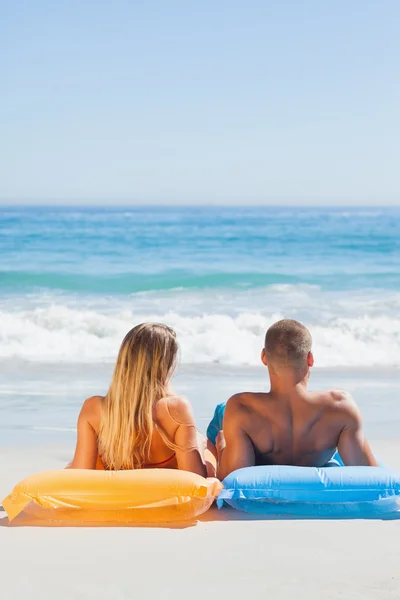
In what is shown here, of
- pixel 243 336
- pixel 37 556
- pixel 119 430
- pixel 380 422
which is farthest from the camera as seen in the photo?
pixel 243 336

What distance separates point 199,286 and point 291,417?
518 inches

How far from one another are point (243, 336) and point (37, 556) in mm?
8160

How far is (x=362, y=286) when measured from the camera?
17094 millimetres

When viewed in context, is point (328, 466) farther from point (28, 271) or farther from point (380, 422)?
point (28, 271)

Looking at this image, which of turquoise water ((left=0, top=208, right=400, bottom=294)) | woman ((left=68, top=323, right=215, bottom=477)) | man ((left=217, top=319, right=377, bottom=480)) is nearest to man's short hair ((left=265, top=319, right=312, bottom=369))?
man ((left=217, top=319, right=377, bottom=480))

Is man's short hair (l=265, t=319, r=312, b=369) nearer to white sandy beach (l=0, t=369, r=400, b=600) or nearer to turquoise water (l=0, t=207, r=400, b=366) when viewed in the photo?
white sandy beach (l=0, t=369, r=400, b=600)

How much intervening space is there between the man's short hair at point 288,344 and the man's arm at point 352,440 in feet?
0.96

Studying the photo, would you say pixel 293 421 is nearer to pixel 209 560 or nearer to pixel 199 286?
pixel 209 560

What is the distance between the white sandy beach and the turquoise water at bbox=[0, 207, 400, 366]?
19.4ft

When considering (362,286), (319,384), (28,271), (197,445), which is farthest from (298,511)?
(28,271)

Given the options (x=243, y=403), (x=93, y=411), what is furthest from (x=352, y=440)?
(x=93, y=411)

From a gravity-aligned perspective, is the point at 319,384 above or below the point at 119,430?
below

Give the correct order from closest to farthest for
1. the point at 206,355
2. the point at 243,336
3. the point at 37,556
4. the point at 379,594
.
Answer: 1. the point at 379,594
2. the point at 37,556
3. the point at 206,355
4. the point at 243,336

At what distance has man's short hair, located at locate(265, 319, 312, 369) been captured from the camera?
12.2ft
